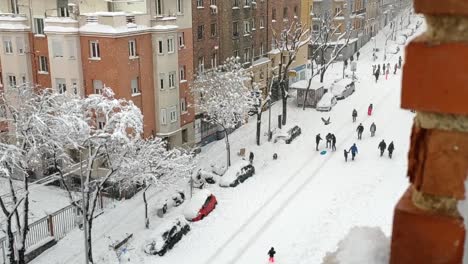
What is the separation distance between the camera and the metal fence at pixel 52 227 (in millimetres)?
24500

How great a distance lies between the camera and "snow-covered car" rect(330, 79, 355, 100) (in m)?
51.9

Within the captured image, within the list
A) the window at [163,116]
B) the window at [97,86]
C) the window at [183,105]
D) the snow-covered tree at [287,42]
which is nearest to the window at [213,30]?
the window at [183,105]

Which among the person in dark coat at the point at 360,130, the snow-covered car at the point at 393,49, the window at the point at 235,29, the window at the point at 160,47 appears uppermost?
the window at the point at 235,29

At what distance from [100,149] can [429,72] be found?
78.0 ft

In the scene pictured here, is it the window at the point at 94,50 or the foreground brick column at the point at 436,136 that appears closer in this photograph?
the foreground brick column at the point at 436,136

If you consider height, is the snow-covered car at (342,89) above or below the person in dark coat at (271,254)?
above

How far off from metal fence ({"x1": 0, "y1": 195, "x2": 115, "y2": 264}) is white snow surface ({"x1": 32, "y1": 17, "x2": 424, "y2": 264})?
2.19ft

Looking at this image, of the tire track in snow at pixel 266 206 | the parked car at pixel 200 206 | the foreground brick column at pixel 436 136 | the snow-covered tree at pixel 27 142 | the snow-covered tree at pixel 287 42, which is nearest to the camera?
the foreground brick column at pixel 436 136

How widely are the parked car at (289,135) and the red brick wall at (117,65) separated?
11.6m

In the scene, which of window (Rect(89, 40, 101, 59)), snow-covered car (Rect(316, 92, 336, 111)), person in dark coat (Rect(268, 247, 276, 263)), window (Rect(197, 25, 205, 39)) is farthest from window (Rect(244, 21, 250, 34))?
person in dark coat (Rect(268, 247, 276, 263))

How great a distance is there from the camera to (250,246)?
77.0 ft

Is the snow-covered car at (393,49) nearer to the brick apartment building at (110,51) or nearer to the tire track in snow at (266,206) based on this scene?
the tire track in snow at (266,206)

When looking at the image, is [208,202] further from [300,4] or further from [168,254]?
[300,4]

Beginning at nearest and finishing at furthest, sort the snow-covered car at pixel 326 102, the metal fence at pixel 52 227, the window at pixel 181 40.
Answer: the metal fence at pixel 52 227 < the window at pixel 181 40 < the snow-covered car at pixel 326 102
